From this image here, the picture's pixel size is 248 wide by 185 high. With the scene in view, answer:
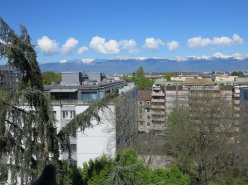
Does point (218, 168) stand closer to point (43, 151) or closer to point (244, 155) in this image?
point (244, 155)

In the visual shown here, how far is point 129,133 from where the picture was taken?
31719mm

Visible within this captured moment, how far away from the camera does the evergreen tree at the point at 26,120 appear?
745 centimetres

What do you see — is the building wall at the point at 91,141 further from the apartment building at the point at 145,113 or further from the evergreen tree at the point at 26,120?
the apartment building at the point at 145,113

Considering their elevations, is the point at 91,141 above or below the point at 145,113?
above

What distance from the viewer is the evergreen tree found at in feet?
24.4

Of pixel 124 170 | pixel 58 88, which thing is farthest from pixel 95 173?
Answer: pixel 58 88

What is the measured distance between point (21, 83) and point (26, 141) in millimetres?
1125

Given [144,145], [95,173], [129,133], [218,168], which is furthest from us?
[129,133]

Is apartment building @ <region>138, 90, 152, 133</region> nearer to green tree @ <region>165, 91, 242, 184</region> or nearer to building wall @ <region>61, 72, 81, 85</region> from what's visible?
building wall @ <region>61, 72, 81, 85</region>

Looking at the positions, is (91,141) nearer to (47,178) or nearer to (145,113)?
(47,178)

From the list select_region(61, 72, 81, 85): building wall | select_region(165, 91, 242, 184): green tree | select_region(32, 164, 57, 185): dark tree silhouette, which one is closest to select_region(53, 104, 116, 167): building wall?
select_region(165, 91, 242, 184): green tree

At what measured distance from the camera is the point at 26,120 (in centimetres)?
773

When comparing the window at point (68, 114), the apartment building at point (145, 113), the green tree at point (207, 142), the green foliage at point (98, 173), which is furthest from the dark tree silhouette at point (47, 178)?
the apartment building at point (145, 113)

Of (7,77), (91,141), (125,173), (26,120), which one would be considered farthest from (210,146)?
(7,77)
